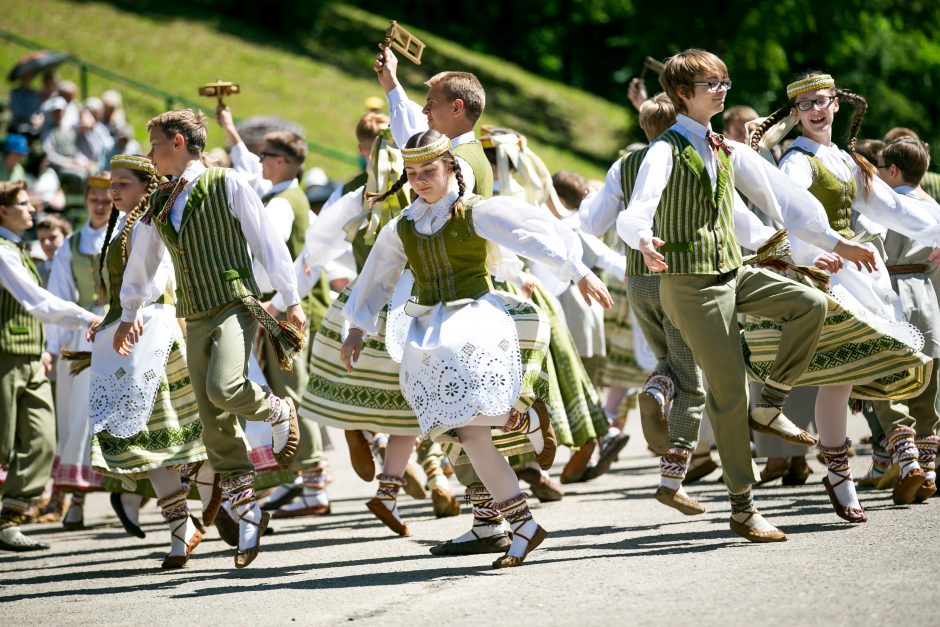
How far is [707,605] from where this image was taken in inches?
172

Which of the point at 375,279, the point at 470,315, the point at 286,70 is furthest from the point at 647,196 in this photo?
the point at 286,70

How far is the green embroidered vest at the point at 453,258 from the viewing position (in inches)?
215

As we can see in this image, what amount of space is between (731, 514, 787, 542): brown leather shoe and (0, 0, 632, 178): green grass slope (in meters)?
15.7

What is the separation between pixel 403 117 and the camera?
671 cm

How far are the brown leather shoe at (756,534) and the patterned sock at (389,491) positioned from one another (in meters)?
1.85

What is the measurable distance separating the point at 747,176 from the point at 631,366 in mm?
3764

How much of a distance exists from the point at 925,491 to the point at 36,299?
14.9 ft

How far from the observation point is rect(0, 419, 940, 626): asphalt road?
440 cm

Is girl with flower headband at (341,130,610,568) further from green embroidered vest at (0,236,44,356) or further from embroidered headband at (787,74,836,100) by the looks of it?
green embroidered vest at (0,236,44,356)

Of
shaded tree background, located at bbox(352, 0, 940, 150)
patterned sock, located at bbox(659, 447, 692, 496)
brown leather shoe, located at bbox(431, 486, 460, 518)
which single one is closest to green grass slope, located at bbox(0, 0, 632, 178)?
shaded tree background, located at bbox(352, 0, 940, 150)

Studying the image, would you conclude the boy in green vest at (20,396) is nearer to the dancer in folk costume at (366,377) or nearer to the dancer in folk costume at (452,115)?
the dancer in folk costume at (366,377)

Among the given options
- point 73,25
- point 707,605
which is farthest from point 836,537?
point 73,25

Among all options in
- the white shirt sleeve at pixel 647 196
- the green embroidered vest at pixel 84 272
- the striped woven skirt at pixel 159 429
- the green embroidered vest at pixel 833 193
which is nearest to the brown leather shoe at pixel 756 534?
the white shirt sleeve at pixel 647 196

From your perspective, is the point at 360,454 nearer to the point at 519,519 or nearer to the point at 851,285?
the point at 519,519
